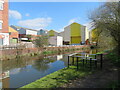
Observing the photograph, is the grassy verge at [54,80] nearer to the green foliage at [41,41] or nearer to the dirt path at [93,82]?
the dirt path at [93,82]

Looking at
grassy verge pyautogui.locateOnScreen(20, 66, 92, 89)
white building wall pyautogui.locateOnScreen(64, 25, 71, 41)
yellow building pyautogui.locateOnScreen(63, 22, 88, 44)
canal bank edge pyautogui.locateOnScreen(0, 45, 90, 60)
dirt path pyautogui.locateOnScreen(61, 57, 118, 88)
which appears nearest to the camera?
dirt path pyautogui.locateOnScreen(61, 57, 118, 88)

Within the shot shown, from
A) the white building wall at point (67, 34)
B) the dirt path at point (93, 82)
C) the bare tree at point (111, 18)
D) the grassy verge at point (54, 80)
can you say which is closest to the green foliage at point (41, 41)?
the bare tree at point (111, 18)


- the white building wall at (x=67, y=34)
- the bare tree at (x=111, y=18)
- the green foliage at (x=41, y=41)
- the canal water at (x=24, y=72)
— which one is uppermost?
the white building wall at (x=67, y=34)

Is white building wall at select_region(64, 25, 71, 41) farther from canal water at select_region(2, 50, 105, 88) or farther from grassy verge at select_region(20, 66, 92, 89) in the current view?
grassy verge at select_region(20, 66, 92, 89)

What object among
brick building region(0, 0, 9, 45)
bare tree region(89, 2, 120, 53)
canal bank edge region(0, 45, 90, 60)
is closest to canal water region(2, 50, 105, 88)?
canal bank edge region(0, 45, 90, 60)

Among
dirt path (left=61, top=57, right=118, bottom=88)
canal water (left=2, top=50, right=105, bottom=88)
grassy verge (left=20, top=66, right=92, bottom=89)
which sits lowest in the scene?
canal water (left=2, top=50, right=105, bottom=88)

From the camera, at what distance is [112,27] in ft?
28.0

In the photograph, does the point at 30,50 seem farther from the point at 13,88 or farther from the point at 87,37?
the point at 87,37

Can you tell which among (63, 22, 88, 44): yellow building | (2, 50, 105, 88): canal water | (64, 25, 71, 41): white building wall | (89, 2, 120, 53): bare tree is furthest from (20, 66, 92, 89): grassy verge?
(64, 25, 71, 41): white building wall

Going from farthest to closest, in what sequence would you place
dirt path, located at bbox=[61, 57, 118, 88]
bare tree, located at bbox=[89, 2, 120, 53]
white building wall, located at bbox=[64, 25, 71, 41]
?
white building wall, located at bbox=[64, 25, 71, 41] < bare tree, located at bbox=[89, 2, 120, 53] < dirt path, located at bbox=[61, 57, 118, 88]

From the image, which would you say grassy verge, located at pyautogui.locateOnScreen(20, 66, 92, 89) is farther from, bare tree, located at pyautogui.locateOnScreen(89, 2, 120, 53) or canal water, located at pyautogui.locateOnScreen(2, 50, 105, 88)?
bare tree, located at pyautogui.locateOnScreen(89, 2, 120, 53)

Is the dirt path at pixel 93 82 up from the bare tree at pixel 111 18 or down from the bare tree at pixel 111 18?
down

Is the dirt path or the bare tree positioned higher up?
the bare tree

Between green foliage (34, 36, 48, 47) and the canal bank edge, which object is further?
green foliage (34, 36, 48, 47)
